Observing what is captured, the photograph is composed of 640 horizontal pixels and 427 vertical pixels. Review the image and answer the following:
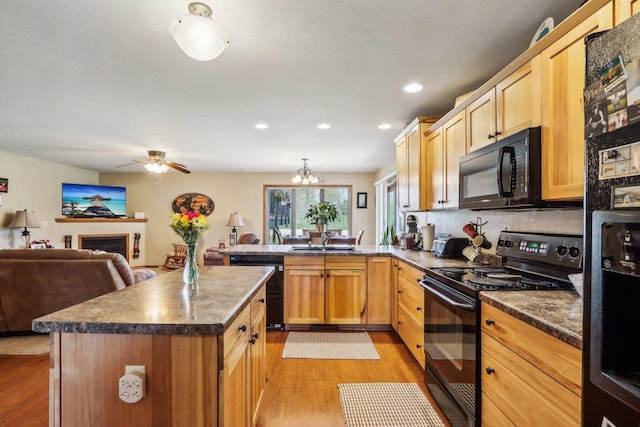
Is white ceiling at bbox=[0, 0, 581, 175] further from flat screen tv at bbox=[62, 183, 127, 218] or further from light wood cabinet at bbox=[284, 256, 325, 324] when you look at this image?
flat screen tv at bbox=[62, 183, 127, 218]

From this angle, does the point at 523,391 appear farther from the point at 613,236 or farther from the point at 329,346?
the point at 329,346

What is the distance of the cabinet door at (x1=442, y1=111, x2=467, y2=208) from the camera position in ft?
8.28

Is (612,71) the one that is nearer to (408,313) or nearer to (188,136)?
(408,313)

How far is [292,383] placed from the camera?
95.3 inches

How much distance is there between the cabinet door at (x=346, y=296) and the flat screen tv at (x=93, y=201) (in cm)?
646

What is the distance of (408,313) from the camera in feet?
9.27

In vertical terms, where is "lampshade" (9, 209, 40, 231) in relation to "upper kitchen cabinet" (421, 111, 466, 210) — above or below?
below

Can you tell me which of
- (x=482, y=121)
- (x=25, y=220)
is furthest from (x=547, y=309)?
(x=25, y=220)

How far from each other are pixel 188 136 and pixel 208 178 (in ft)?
11.9

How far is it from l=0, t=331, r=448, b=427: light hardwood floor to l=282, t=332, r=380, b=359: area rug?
8cm

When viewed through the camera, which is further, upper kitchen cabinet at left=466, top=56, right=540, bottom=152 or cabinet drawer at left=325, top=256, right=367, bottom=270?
cabinet drawer at left=325, top=256, right=367, bottom=270

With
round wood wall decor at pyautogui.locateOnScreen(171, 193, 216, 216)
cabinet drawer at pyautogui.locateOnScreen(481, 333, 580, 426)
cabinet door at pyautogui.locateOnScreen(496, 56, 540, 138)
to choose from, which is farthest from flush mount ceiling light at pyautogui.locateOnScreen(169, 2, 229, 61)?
round wood wall decor at pyautogui.locateOnScreen(171, 193, 216, 216)

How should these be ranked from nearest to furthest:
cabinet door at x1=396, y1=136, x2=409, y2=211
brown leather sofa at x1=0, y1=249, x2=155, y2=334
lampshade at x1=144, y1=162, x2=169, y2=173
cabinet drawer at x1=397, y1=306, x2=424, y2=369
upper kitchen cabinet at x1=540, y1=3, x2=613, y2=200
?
1. upper kitchen cabinet at x1=540, y1=3, x2=613, y2=200
2. cabinet drawer at x1=397, y1=306, x2=424, y2=369
3. brown leather sofa at x1=0, y1=249, x2=155, y2=334
4. cabinet door at x1=396, y1=136, x2=409, y2=211
5. lampshade at x1=144, y1=162, x2=169, y2=173

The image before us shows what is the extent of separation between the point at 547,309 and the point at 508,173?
0.79 meters
